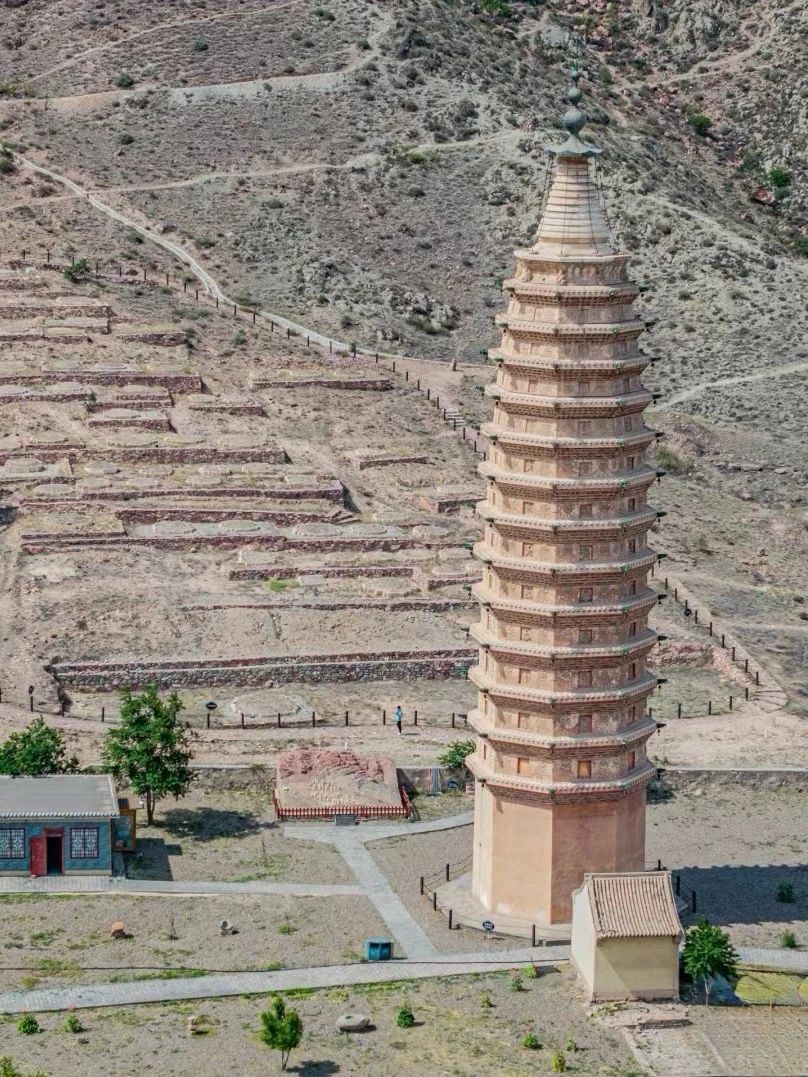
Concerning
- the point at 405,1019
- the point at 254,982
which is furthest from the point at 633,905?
the point at 254,982

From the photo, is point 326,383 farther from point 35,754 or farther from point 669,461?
point 35,754

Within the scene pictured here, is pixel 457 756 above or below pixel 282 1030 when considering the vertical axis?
above

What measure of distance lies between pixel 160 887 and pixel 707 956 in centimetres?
1333

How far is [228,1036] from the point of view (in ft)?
199

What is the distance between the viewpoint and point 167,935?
217 feet

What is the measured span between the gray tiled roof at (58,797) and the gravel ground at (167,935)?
205 centimetres

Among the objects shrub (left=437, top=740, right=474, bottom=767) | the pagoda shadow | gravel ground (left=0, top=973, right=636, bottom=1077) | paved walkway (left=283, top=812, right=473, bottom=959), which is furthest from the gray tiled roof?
the pagoda shadow

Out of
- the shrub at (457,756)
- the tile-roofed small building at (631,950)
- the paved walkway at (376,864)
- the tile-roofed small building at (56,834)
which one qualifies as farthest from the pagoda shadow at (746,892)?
the tile-roofed small building at (56,834)

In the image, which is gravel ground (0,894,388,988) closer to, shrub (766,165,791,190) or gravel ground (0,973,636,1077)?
gravel ground (0,973,636,1077)

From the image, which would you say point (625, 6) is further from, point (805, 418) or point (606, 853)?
point (606, 853)

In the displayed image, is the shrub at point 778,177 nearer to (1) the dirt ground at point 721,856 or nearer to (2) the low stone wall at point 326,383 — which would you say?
(2) the low stone wall at point 326,383

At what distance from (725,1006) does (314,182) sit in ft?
264

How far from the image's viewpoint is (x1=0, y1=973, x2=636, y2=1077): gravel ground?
59438mm

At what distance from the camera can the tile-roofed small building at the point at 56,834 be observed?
225ft
